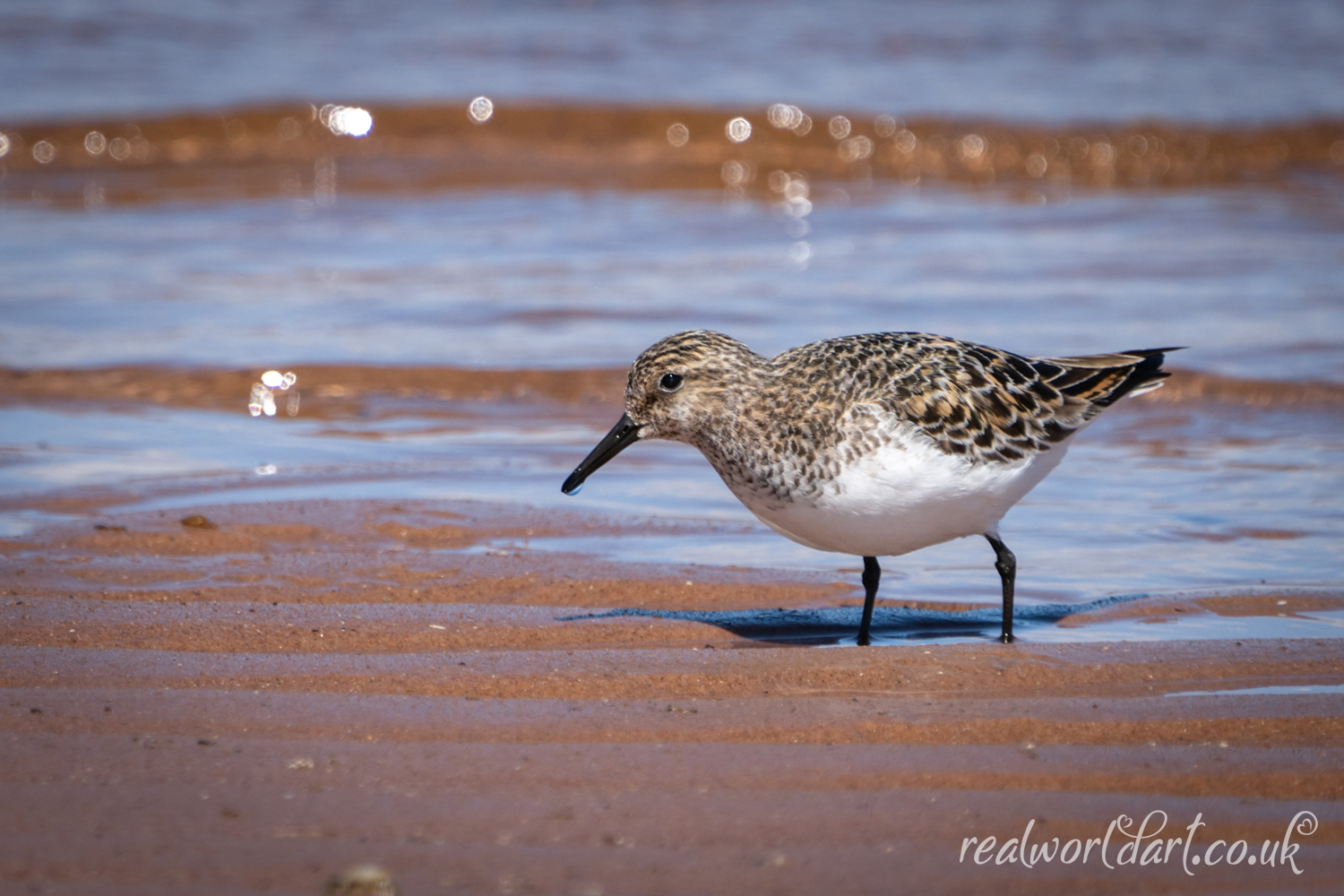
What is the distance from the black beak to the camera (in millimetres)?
5199

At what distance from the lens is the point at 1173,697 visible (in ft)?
14.4

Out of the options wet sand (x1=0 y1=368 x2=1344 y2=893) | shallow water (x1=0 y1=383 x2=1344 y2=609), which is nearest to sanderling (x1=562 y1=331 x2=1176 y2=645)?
wet sand (x1=0 y1=368 x2=1344 y2=893)

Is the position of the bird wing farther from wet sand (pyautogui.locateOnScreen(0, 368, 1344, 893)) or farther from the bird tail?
wet sand (pyautogui.locateOnScreen(0, 368, 1344, 893))

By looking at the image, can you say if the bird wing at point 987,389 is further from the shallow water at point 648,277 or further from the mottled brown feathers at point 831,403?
the shallow water at point 648,277

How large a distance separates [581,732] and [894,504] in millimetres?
1348

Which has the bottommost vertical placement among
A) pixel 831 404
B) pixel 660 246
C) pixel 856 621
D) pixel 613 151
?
pixel 856 621

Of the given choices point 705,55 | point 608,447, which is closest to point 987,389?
point 608,447

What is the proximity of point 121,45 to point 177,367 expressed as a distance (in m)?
12.4

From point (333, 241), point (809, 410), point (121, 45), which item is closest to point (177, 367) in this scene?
point (333, 241)

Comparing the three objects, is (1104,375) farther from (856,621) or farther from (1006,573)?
(856,621)

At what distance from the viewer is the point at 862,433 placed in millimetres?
4809

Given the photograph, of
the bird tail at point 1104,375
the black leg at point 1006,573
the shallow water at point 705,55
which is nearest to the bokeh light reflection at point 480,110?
the shallow water at point 705,55

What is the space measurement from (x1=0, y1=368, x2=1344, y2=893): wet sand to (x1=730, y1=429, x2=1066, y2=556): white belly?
0.38 meters

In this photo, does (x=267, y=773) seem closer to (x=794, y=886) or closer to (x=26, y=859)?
(x=26, y=859)
